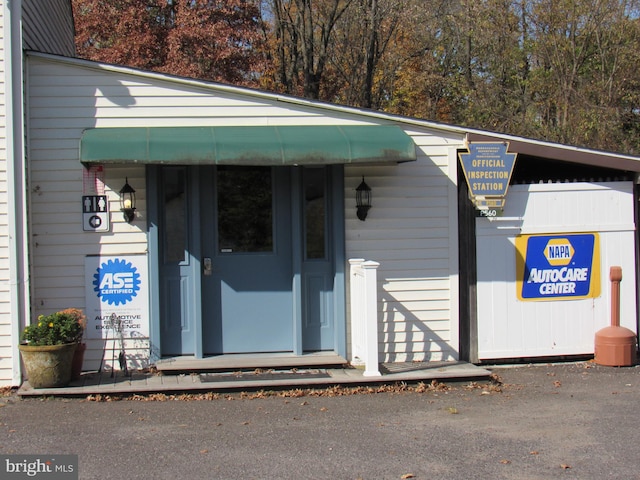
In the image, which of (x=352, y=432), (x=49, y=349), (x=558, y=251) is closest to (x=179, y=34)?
(x=558, y=251)

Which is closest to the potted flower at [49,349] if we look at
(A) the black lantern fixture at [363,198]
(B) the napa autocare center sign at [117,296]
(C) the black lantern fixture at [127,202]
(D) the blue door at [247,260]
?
(B) the napa autocare center sign at [117,296]

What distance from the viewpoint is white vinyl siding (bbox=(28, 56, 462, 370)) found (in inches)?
307

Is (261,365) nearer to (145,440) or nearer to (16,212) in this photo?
(145,440)

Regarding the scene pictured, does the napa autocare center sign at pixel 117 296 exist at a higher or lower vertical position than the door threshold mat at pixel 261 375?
higher

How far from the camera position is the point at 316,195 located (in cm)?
835

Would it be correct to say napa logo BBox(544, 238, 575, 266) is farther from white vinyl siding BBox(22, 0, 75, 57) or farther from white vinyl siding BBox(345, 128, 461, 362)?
white vinyl siding BBox(22, 0, 75, 57)

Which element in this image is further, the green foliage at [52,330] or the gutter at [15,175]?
the gutter at [15,175]

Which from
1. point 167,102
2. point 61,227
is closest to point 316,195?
point 167,102

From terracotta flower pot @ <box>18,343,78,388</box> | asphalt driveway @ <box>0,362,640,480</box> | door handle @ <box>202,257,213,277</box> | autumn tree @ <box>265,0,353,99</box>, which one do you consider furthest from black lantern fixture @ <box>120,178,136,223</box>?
autumn tree @ <box>265,0,353,99</box>

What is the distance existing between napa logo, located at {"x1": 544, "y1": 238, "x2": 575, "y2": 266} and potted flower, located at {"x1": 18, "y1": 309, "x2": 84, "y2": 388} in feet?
17.6

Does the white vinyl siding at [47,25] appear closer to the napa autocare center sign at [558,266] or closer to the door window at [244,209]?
the door window at [244,209]

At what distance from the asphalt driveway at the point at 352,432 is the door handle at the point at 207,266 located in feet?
5.05

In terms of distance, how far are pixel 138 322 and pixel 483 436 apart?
13.2 ft

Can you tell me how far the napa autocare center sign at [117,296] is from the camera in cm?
789
